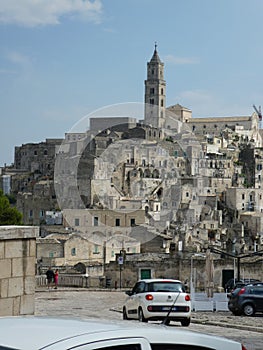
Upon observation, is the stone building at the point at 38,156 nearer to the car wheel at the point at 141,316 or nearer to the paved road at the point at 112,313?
the paved road at the point at 112,313

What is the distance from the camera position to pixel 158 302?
1516 centimetres

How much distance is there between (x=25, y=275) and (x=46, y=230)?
57476 mm

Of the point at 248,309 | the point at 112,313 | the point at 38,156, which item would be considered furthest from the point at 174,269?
the point at 38,156

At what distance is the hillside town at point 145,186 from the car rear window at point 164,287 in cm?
2173

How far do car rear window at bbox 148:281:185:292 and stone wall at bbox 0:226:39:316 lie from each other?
4.57 meters

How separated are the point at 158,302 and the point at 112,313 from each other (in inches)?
136

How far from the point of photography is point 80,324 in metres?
3.67

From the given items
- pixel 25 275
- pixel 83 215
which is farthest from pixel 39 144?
pixel 25 275

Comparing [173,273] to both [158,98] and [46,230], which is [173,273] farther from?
[158,98]

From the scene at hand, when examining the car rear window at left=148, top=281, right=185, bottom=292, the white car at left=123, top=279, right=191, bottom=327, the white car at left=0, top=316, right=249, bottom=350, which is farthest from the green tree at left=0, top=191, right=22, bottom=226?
the white car at left=0, top=316, right=249, bottom=350

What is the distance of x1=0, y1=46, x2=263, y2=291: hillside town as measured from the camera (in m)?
61.1

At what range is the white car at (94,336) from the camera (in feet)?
10.8

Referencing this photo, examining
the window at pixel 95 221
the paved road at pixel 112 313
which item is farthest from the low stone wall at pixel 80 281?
the window at pixel 95 221

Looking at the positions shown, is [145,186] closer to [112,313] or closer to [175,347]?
[112,313]
